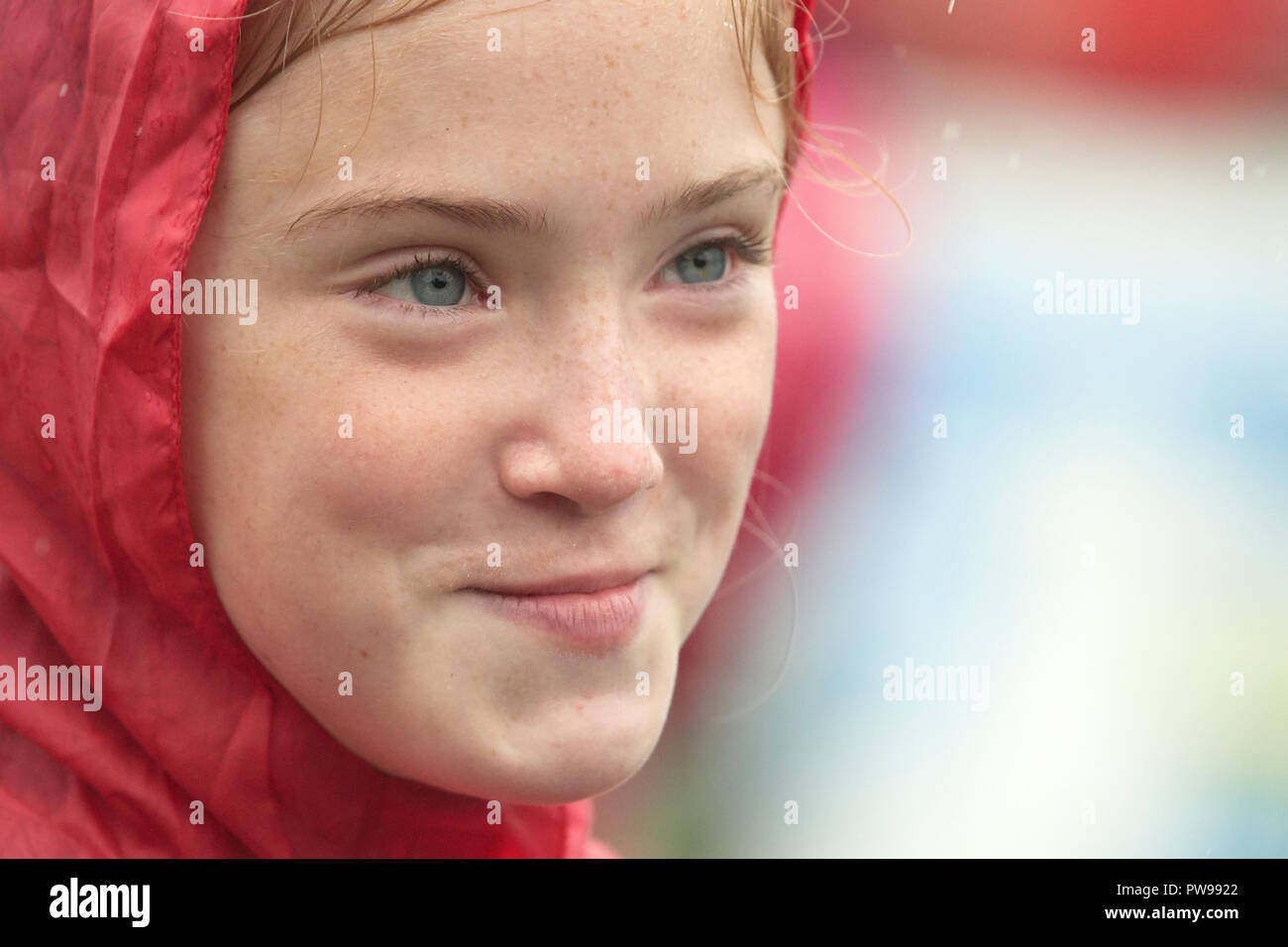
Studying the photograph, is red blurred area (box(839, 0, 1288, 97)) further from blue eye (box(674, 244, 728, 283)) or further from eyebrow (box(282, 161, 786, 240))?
eyebrow (box(282, 161, 786, 240))

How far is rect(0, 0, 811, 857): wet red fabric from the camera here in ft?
2.88

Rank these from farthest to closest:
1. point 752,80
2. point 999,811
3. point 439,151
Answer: point 999,811 < point 752,80 < point 439,151

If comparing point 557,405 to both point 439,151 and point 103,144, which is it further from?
point 103,144

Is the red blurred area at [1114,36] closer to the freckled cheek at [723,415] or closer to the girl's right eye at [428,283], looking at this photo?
the freckled cheek at [723,415]

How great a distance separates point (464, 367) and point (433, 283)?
0.21 ft

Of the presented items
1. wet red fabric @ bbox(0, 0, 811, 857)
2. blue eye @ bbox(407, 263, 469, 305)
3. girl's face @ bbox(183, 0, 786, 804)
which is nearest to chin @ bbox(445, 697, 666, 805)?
girl's face @ bbox(183, 0, 786, 804)

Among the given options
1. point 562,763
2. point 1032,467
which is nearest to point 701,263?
point 562,763

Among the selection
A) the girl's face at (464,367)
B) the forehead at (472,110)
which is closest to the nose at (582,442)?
the girl's face at (464,367)

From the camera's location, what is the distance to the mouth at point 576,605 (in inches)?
36.0

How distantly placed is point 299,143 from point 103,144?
161mm

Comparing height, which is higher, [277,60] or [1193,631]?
[277,60]

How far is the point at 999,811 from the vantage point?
1823 millimetres
